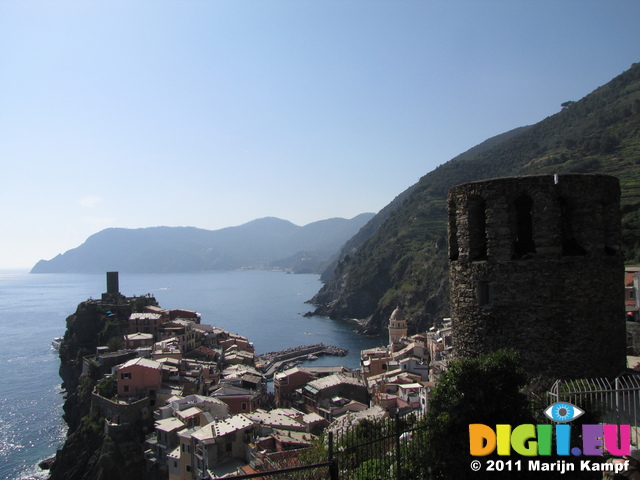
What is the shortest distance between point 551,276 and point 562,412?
241 cm

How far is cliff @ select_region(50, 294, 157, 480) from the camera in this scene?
120 ft

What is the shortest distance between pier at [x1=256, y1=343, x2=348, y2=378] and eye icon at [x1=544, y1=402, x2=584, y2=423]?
65.1m

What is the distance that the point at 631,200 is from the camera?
6919cm

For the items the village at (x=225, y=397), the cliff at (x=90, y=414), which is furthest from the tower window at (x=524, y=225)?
the cliff at (x=90, y=414)

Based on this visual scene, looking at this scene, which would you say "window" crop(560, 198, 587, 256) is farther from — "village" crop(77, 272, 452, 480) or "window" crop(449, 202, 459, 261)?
"village" crop(77, 272, 452, 480)

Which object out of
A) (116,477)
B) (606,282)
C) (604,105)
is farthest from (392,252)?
(606,282)

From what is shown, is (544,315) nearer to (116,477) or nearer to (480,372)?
(480,372)

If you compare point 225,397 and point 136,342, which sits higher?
point 136,342

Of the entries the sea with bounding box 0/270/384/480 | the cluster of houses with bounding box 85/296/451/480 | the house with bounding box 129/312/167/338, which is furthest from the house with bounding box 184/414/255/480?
the house with bounding box 129/312/167/338

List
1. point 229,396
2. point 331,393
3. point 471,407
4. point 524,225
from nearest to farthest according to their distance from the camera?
1. point 471,407
2. point 524,225
3. point 229,396
4. point 331,393

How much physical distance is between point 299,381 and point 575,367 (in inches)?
1858

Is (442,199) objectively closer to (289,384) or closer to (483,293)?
(289,384)

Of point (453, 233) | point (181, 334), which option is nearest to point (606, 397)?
point (453, 233)

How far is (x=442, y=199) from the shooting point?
157 metres
